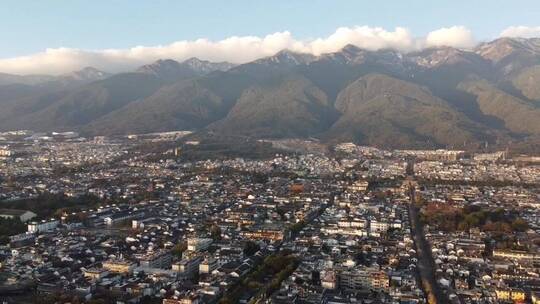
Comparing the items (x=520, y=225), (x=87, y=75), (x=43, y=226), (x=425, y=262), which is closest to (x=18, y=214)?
(x=43, y=226)

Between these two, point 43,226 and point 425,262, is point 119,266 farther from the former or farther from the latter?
point 425,262

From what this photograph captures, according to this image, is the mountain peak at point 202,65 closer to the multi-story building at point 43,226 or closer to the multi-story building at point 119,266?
the multi-story building at point 43,226

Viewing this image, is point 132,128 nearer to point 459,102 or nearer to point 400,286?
point 459,102

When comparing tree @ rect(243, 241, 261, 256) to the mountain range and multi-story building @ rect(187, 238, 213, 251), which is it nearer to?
multi-story building @ rect(187, 238, 213, 251)

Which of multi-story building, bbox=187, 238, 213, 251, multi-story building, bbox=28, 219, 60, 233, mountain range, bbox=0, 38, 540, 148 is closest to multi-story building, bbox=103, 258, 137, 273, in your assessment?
multi-story building, bbox=187, 238, 213, 251

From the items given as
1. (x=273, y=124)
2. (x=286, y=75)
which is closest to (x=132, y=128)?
(x=273, y=124)
